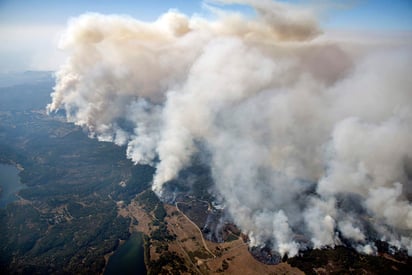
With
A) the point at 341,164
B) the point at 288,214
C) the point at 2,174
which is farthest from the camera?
the point at 2,174

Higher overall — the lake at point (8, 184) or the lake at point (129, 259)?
Result: the lake at point (129, 259)

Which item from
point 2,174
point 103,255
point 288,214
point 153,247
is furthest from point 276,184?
point 2,174

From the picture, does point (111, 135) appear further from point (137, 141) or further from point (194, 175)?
point (194, 175)

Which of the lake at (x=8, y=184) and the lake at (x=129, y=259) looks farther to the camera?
the lake at (x=8, y=184)

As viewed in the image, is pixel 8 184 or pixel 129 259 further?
pixel 8 184

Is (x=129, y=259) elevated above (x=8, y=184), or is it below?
above
